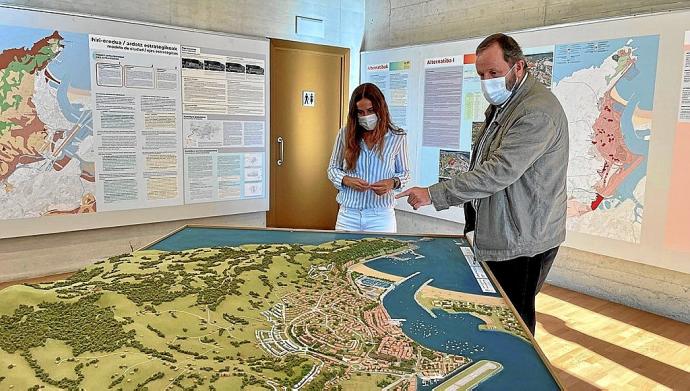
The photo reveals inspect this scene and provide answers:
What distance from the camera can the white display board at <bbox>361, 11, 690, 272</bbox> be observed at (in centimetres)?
Result: 374

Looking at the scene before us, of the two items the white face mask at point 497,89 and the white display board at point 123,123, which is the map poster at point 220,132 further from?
the white face mask at point 497,89

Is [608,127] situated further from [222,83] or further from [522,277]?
[222,83]

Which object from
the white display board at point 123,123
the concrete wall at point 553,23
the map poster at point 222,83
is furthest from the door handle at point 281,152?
the concrete wall at point 553,23

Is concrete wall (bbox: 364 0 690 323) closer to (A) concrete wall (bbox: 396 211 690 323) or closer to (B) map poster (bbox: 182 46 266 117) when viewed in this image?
(A) concrete wall (bbox: 396 211 690 323)

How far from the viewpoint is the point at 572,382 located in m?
2.91

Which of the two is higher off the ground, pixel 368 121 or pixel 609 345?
pixel 368 121

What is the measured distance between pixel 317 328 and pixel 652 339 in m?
3.01

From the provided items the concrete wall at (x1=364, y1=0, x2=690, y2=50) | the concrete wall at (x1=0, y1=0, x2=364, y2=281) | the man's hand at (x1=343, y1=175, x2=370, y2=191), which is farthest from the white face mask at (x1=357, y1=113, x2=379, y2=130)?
the concrete wall at (x1=364, y1=0, x2=690, y2=50)

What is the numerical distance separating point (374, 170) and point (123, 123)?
267cm

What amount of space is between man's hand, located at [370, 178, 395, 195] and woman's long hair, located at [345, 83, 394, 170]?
0.20 m

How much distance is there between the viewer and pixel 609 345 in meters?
3.44

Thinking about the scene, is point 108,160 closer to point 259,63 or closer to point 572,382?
point 259,63

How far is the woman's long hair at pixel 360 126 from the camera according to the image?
3053mm

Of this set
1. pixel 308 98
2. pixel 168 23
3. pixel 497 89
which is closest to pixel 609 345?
pixel 497 89
